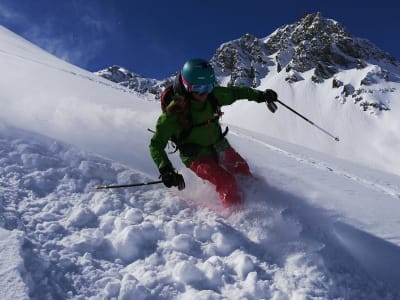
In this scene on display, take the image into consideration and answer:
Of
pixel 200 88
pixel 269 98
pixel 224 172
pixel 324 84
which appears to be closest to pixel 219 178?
pixel 224 172

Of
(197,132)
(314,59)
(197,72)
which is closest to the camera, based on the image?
(197,72)

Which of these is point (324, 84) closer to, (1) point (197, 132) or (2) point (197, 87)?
(1) point (197, 132)

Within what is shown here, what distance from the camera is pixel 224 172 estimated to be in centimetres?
558

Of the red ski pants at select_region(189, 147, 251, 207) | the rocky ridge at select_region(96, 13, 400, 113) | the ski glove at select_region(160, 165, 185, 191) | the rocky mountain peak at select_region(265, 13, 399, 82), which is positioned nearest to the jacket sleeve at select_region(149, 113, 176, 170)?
the ski glove at select_region(160, 165, 185, 191)

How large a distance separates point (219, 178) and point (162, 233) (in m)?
1.25

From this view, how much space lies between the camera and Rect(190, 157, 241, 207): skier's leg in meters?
5.23

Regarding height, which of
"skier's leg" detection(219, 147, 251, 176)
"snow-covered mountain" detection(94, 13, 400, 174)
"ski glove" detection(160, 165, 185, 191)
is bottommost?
"ski glove" detection(160, 165, 185, 191)

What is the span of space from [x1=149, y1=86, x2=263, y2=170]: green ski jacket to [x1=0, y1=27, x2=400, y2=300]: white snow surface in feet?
1.47

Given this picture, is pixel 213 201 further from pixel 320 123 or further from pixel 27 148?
pixel 320 123

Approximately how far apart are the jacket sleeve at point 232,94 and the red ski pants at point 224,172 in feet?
2.30

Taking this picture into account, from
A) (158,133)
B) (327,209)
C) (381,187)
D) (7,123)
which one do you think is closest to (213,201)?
(158,133)

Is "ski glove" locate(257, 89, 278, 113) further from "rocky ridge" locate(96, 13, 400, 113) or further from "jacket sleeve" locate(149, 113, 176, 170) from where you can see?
"rocky ridge" locate(96, 13, 400, 113)

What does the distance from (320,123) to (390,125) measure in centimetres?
1585

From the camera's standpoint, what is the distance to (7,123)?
6.50 meters
